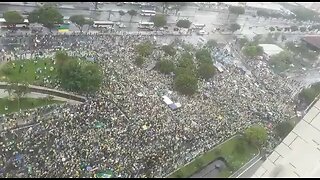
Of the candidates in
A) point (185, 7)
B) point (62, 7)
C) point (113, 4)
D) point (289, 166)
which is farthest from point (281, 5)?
point (289, 166)

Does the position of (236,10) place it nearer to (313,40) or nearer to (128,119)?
(313,40)

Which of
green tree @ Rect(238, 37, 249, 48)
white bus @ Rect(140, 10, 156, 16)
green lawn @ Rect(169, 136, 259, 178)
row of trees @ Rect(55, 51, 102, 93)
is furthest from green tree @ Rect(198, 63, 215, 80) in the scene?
white bus @ Rect(140, 10, 156, 16)

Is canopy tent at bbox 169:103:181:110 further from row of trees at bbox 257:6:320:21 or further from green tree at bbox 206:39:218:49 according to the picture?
row of trees at bbox 257:6:320:21

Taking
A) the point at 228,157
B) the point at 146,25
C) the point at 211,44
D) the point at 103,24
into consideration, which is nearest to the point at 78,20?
the point at 103,24

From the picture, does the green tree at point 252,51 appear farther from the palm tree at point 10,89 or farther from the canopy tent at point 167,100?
the palm tree at point 10,89

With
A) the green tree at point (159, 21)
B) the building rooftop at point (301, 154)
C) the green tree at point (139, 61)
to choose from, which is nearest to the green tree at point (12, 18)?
the green tree at point (139, 61)

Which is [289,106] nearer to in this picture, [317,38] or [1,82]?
[317,38]
